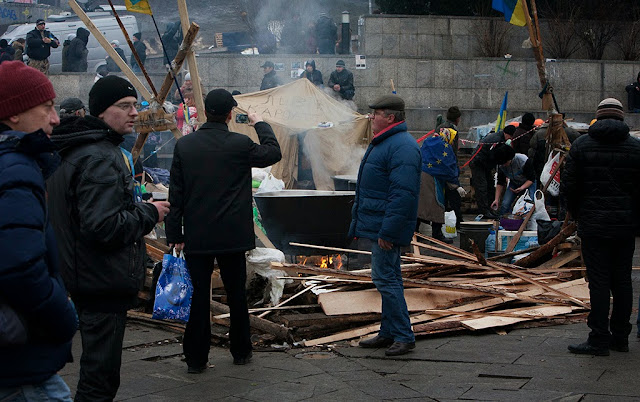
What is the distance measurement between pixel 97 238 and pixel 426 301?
4132 millimetres

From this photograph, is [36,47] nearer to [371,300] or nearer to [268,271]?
[268,271]

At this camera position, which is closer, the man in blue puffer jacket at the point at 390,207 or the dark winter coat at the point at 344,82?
the man in blue puffer jacket at the point at 390,207

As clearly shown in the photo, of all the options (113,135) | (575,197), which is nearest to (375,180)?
(575,197)

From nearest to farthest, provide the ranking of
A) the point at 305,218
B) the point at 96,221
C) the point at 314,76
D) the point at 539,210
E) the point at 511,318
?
the point at 96,221, the point at 511,318, the point at 305,218, the point at 539,210, the point at 314,76

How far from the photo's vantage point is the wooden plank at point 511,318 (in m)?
6.93

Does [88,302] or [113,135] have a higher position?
[113,135]

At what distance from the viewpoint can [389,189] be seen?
6234 millimetres

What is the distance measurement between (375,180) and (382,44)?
672 inches

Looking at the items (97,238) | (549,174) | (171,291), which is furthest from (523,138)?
(97,238)

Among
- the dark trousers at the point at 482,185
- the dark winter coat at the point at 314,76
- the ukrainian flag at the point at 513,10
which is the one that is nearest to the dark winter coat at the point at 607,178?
the ukrainian flag at the point at 513,10

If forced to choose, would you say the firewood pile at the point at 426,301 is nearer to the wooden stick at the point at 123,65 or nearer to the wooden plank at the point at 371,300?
the wooden plank at the point at 371,300

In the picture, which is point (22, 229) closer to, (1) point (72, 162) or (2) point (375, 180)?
(1) point (72, 162)

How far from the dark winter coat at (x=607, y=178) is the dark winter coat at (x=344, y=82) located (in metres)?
14.0

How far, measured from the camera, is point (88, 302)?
4047mm
